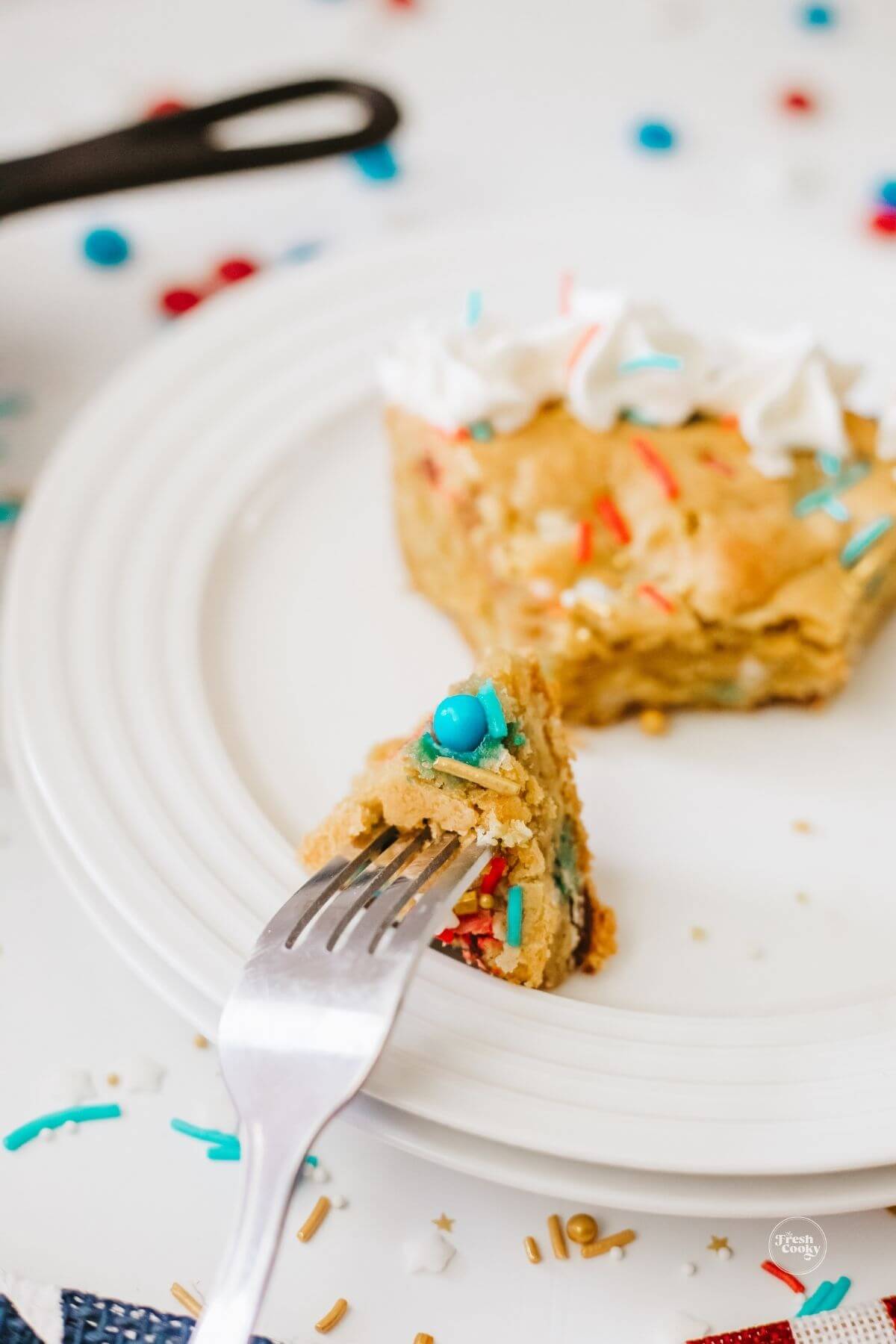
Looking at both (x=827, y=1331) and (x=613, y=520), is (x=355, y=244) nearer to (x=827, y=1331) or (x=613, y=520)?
(x=613, y=520)

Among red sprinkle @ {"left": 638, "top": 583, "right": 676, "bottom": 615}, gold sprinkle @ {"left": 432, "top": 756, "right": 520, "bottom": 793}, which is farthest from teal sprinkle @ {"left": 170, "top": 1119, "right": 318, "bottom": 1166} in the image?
red sprinkle @ {"left": 638, "top": 583, "right": 676, "bottom": 615}

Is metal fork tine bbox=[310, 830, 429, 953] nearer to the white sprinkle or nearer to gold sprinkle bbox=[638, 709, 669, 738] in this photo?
the white sprinkle

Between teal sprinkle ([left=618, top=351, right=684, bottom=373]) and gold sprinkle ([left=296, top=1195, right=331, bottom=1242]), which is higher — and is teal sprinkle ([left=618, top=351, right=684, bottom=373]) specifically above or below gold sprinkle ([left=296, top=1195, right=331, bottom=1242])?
above

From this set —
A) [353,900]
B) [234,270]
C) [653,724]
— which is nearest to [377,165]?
[234,270]

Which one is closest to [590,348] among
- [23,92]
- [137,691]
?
[137,691]

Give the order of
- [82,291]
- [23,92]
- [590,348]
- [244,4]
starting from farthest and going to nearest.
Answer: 1. [244,4]
2. [23,92]
3. [82,291]
4. [590,348]

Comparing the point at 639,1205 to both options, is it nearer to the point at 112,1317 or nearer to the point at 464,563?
the point at 112,1317
